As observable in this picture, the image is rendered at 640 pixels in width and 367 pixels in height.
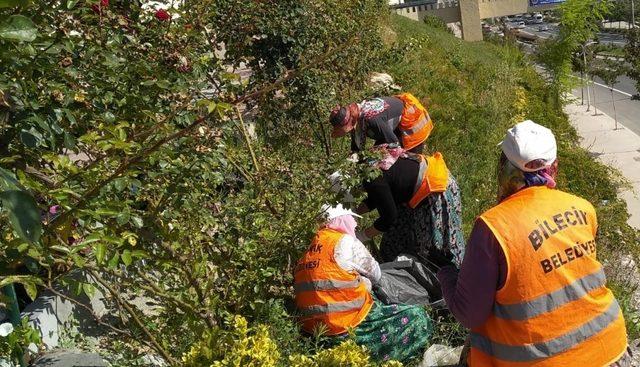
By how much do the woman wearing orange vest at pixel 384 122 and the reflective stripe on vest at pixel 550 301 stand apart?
2317 millimetres

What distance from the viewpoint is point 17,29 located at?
3.43 feet

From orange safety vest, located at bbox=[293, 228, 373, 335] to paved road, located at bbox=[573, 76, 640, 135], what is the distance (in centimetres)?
2223

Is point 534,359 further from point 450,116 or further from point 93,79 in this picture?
point 450,116

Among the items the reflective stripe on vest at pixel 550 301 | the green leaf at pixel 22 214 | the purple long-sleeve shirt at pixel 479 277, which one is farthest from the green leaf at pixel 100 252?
the reflective stripe on vest at pixel 550 301

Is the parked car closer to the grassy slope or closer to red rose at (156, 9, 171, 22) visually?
the grassy slope

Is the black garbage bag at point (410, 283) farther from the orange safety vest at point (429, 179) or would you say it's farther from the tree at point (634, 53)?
the tree at point (634, 53)

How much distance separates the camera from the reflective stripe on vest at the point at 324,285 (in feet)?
11.2

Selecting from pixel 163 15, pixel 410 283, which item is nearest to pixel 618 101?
pixel 410 283

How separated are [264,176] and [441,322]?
4.68 feet

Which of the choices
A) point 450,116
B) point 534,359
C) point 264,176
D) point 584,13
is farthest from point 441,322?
point 584,13

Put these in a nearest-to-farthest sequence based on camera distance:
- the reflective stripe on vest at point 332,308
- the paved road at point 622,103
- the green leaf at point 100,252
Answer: the green leaf at point 100,252, the reflective stripe on vest at point 332,308, the paved road at point 622,103

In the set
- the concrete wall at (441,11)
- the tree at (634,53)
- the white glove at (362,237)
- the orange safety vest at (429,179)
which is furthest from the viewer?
the concrete wall at (441,11)

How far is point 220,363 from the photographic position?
226 cm

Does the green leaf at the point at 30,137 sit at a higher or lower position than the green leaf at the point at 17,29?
lower
